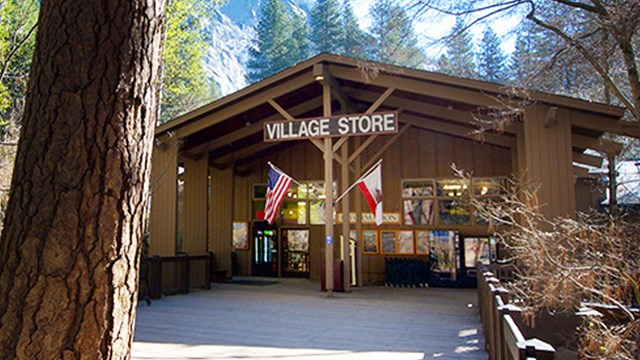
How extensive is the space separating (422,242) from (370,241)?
162 centimetres

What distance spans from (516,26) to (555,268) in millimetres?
4716

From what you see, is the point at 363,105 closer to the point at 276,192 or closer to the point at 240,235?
the point at 276,192

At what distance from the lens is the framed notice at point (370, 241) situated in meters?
15.4

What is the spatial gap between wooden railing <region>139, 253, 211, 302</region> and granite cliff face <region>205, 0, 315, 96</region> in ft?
230

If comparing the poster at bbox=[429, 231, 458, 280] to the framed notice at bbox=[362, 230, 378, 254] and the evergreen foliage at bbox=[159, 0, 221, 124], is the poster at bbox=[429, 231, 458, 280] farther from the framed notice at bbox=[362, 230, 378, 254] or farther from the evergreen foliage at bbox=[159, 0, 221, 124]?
the evergreen foliage at bbox=[159, 0, 221, 124]

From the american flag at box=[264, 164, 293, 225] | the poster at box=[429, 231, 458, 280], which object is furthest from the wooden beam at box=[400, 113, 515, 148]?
the american flag at box=[264, 164, 293, 225]

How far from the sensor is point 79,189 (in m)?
1.78

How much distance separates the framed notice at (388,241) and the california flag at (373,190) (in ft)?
11.8

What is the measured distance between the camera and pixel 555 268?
220 inches

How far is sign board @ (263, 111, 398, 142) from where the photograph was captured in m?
11.2

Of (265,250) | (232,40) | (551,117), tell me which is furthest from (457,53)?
(232,40)

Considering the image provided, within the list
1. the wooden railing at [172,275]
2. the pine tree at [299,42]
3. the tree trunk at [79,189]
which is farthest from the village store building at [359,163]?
the pine tree at [299,42]

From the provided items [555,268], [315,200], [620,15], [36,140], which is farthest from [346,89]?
[36,140]

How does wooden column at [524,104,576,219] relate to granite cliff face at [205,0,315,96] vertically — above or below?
below
